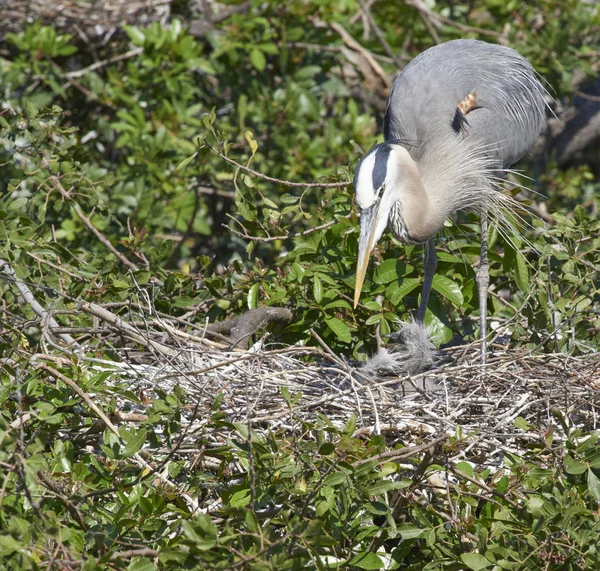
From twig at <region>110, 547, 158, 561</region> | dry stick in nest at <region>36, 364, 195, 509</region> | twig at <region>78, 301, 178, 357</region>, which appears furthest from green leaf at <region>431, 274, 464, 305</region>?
twig at <region>110, 547, 158, 561</region>

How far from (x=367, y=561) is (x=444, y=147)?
72.2 inches

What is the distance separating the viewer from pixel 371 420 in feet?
8.61

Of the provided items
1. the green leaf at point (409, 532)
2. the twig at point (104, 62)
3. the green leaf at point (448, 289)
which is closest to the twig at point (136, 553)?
the green leaf at point (409, 532)

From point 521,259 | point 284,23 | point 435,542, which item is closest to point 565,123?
point 284,23

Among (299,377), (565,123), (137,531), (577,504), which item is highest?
(577,504)

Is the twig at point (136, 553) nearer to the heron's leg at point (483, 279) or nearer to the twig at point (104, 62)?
the heron's leg at point (483, 279)

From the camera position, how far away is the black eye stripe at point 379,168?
9.64 feet

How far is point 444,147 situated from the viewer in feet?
11.3

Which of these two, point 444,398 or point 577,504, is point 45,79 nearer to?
point 444,398

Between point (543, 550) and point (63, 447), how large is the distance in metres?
1.28

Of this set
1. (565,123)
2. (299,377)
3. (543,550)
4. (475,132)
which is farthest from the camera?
(565,123)

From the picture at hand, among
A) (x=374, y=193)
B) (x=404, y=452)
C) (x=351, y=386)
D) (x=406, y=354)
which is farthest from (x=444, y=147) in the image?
(x=404, y=452)

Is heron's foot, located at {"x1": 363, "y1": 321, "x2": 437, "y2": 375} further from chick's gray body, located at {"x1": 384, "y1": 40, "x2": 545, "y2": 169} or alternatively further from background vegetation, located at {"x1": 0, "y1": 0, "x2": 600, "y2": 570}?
chick's gray body, located at {"x1": 384, "y1": 40, "x2": 545, "y2": 169}

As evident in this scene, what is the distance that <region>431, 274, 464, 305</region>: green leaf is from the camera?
3.32m
